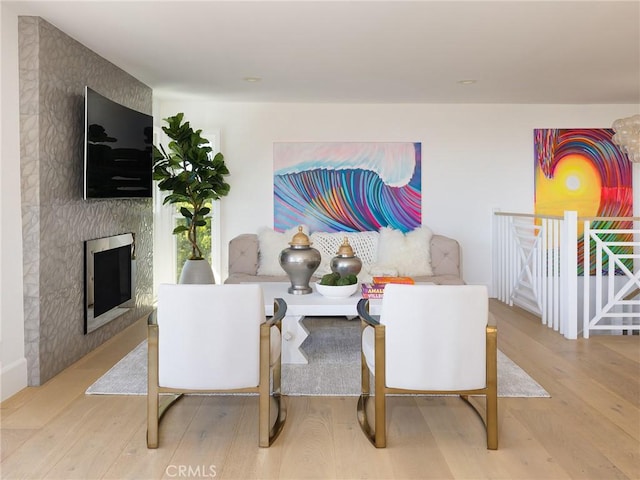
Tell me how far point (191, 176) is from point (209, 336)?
3.41 metres

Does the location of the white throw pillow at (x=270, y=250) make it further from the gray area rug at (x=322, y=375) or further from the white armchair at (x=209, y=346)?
the white armchair at (x=209, y=346)

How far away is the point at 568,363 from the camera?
3.79 metres

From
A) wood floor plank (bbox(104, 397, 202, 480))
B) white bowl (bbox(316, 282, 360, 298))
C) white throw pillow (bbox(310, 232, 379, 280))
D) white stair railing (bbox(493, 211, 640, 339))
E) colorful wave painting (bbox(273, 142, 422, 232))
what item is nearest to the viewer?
wood floor plank (bbox(104, 397, 202, 480))

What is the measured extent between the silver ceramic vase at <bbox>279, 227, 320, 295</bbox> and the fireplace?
1.44 meters

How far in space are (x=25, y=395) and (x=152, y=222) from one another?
2.77 metres

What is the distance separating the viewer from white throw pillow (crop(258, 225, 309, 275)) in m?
5.50

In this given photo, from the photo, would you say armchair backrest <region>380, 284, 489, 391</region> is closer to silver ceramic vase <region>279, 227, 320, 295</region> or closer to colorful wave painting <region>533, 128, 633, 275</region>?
silver ceramic vase <region>279, 227, 320, 295</region>

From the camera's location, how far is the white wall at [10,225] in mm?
3172

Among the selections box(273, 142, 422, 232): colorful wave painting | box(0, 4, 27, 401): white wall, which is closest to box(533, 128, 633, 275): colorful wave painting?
box(273, 142, 422, 232): colorful wave painting

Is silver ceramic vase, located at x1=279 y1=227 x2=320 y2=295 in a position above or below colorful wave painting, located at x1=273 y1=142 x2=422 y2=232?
below

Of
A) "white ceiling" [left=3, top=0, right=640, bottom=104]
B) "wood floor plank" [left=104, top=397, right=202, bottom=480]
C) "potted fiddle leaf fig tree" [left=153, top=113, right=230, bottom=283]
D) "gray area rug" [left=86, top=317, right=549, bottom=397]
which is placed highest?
"white ceiling" [left=3, top=0, right=640, bottom=104]

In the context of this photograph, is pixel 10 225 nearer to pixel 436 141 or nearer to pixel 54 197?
pixel 54 197

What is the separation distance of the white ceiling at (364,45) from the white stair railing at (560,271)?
133cm

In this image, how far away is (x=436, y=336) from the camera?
2438 millimetres
